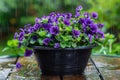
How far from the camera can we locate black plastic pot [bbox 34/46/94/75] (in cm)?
170

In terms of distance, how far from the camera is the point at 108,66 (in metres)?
1.97

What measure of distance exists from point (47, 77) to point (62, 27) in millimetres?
254

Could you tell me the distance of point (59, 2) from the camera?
18.4 feet

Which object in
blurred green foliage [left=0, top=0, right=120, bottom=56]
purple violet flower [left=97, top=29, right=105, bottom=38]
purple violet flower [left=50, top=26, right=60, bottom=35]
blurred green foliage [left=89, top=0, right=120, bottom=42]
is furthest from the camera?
blurred green foliage [left=0, top=0, right=120, bottom=56]

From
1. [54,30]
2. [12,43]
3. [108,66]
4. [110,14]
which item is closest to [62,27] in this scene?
[54,30]

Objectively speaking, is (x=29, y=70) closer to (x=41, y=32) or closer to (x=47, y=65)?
(x=47, y=65)

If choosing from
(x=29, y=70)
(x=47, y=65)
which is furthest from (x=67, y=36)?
(x=29, y=70)

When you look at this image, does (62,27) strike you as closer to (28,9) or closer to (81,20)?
(81,20)

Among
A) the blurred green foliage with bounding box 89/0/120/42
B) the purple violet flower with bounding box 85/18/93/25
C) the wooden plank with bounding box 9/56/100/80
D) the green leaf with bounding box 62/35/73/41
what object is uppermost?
the blurred green foliage with bounding box 89/0/120/42

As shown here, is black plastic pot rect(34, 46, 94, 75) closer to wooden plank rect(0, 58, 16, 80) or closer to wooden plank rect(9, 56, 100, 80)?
wooden plank rect(9, 56, 100, 80)

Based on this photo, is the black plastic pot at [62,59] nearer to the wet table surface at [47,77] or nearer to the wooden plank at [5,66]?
the wet table surface at [47,77]

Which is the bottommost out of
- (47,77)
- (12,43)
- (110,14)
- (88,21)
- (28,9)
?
(47,77)

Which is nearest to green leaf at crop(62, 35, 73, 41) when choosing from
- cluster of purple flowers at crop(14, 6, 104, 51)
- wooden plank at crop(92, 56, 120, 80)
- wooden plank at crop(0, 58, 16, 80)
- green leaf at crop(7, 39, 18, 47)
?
cluster of purple flowers at crop(14, 6, 104, 51)

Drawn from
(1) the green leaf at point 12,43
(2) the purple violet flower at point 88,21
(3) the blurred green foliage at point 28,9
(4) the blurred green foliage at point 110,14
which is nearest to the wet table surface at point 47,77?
(1) the green leaf at point 12,43
